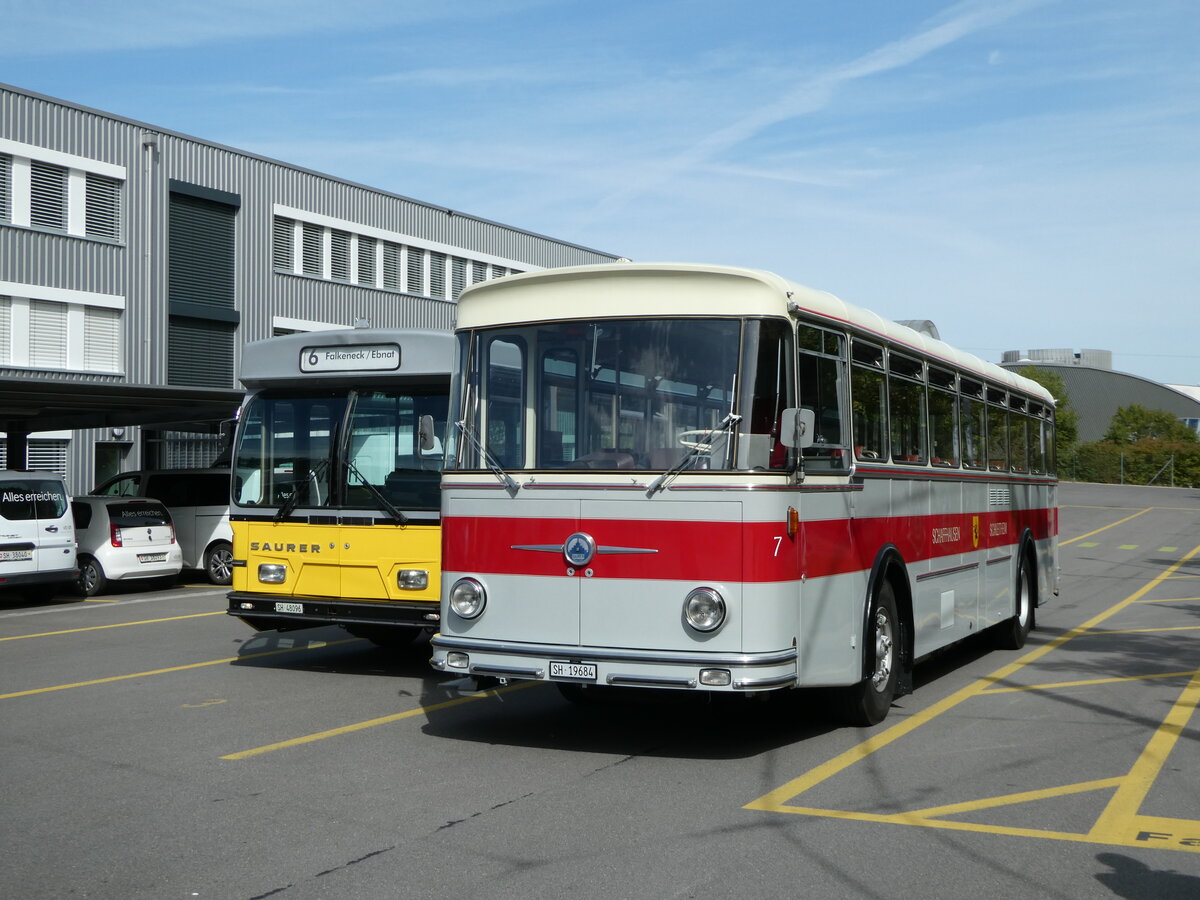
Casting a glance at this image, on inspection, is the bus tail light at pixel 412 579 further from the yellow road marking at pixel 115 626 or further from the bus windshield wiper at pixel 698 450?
the yellow road marking at pixel 115 626

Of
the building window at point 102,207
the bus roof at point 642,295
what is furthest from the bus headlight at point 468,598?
the building window at point 102,207

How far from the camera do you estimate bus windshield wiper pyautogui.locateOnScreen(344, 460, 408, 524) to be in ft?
→ 36.8

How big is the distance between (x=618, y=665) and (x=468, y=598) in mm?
1114

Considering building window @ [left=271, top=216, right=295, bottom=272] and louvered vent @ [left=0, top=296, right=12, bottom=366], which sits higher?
building window @ [left=271, top=216, right=295, bottom=272]

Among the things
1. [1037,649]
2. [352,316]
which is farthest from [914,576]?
[352,316]

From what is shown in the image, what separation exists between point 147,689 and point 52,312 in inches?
947

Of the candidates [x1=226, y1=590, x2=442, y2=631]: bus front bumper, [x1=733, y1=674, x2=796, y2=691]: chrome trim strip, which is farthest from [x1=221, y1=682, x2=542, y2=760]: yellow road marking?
[x1=733, y1=674, x2=796, y2=691]: chrome trim strip

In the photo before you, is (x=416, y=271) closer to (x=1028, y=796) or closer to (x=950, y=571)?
(x=950, y=571)

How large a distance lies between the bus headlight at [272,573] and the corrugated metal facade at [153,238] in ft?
63.9

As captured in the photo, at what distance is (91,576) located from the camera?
21.4 metres

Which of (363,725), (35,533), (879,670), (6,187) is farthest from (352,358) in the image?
(6,187)

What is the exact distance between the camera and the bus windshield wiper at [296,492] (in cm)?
1162

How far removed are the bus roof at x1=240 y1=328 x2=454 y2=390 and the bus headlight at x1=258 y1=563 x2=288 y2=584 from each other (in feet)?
5.31

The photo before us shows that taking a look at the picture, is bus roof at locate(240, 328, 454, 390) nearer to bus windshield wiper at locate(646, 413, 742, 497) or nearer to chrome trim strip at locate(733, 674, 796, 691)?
bus windshield wiper at locate(646, 413, 742, 497)
